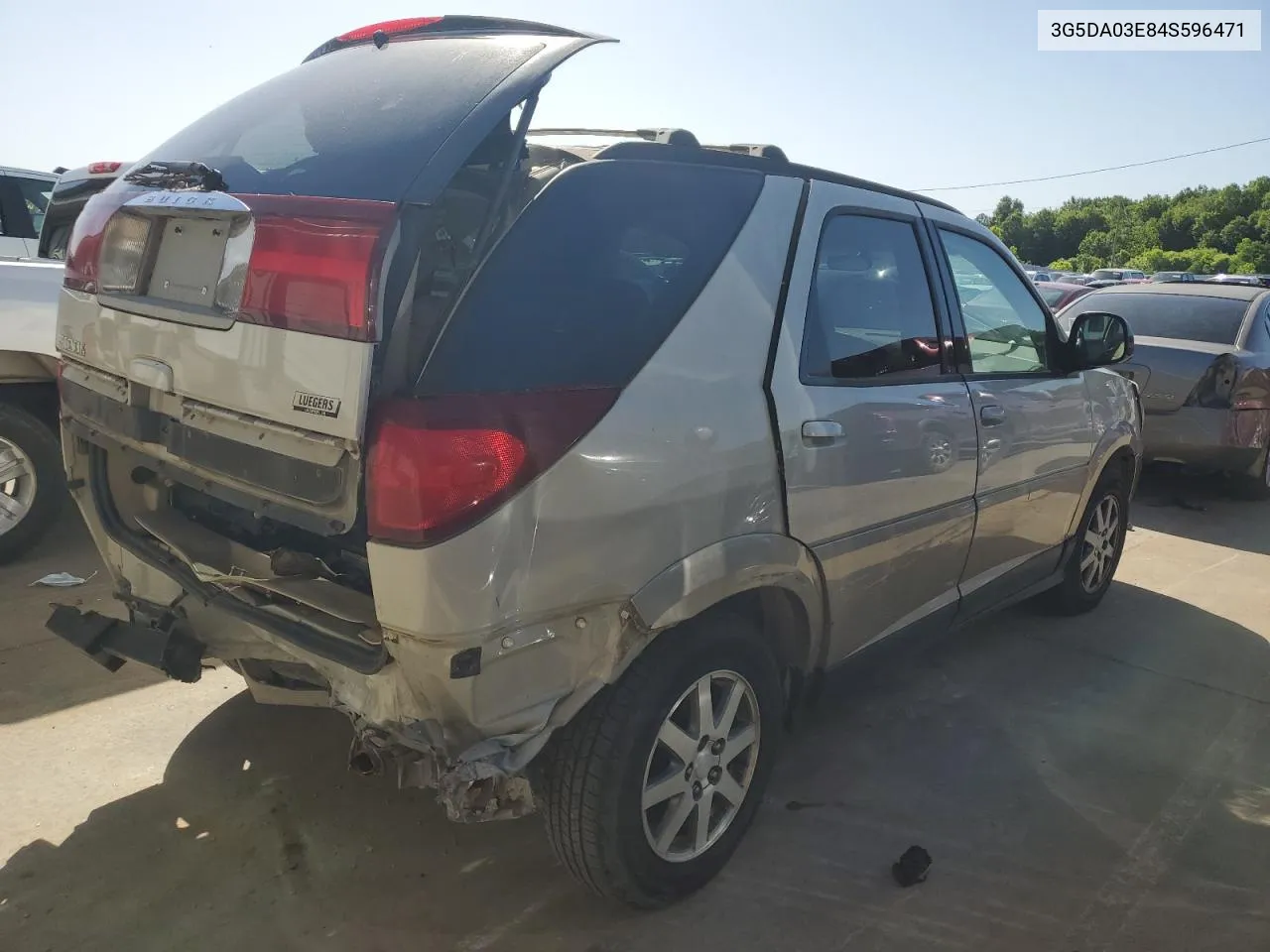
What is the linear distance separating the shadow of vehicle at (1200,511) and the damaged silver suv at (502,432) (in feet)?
15.0

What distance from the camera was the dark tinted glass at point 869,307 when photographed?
2803 mm

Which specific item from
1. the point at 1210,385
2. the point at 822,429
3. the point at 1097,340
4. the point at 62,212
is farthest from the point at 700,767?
the point at 1210,385

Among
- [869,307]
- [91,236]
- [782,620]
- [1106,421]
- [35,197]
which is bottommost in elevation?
[782,620]

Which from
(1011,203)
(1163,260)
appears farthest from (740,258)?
(1011,203)

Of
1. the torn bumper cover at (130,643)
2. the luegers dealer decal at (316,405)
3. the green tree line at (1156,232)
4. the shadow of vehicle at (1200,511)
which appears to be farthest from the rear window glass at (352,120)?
the green tree line at (1156,232)

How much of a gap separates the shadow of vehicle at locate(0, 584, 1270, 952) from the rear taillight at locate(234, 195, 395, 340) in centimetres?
152

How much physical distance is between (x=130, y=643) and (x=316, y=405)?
1.02 metres

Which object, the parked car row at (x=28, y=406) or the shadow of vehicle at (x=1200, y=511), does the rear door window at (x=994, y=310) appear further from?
the parked car row at (x=28, y=406)

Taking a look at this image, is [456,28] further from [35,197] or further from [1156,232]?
[1156,232]

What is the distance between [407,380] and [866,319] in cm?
156

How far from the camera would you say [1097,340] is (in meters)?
4.08

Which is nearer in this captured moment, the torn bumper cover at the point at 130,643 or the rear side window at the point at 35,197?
the torn bumper cover at the point at 130,643

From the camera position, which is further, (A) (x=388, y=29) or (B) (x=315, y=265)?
(A) (x=388, y=29)

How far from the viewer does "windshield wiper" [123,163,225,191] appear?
2389 mm
